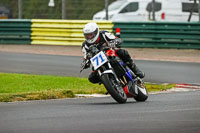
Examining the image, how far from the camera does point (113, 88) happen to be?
966 centimetres

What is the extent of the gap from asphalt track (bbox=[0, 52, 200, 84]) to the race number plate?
4640 millimetres

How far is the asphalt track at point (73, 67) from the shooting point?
15.1m

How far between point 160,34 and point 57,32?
4055mm

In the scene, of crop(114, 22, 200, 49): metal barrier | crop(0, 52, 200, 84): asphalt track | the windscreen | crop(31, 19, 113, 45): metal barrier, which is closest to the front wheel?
crop(0, 52, 200, 84): asphalt track

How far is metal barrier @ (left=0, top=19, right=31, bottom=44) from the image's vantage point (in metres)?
24.2

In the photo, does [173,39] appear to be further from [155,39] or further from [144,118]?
[144,118]

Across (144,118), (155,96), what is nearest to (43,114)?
(144,118)

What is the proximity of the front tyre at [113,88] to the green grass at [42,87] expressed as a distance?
5.85ft

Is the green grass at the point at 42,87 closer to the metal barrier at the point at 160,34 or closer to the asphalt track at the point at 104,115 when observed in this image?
the asphalt track at the point at 104,115

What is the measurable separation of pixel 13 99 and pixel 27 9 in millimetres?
14433

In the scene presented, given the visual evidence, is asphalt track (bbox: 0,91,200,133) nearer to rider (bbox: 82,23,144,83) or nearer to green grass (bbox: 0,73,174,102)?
rider (bbox: 82,23,144,83)

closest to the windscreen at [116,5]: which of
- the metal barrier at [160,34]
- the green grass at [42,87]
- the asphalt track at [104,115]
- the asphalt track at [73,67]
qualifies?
the metal barrier at [160,34]

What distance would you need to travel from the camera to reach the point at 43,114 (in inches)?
328

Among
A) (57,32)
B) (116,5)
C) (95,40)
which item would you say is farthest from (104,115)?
(116,5)
